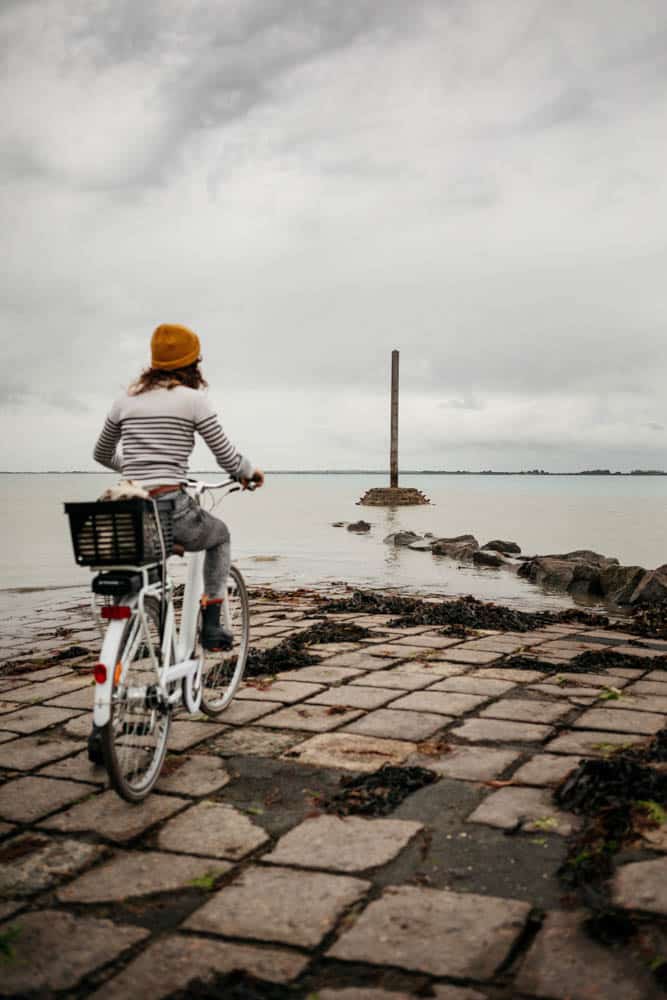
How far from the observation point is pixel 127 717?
3.44 metres

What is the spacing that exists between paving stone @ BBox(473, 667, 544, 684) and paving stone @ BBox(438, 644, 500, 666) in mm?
228

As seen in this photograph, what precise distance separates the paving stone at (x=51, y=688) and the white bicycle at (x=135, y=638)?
5.35 ft

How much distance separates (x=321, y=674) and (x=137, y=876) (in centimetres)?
300

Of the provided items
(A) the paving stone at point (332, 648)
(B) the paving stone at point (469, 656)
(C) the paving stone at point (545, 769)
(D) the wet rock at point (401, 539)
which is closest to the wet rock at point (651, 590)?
(B) the paving stone at point (469, 656)

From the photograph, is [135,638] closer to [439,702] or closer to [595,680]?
[439,702]

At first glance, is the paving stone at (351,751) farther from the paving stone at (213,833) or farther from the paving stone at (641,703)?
the paving stone at (641,703)

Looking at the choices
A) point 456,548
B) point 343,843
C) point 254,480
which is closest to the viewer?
point 343,843

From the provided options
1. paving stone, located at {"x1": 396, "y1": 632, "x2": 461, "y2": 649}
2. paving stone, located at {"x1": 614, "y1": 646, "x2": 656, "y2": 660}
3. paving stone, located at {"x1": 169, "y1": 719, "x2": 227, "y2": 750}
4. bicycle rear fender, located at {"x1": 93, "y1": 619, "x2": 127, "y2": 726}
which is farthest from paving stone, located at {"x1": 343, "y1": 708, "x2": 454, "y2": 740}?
paving stone, located at {"x1": 614, "y1": 646, "x2": 656, "y2": 660}

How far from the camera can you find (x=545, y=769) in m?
3.74

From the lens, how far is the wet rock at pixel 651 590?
1155 cm

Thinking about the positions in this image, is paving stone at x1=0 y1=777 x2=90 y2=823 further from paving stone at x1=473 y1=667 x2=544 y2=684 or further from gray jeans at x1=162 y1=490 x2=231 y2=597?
paving stone at x1=473 y1=667 x2=544 y2=684

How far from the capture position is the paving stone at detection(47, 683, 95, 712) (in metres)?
5.01

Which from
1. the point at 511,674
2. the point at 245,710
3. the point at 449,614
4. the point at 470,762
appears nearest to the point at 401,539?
the point at 449,614

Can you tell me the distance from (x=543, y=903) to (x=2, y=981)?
1.58 m
